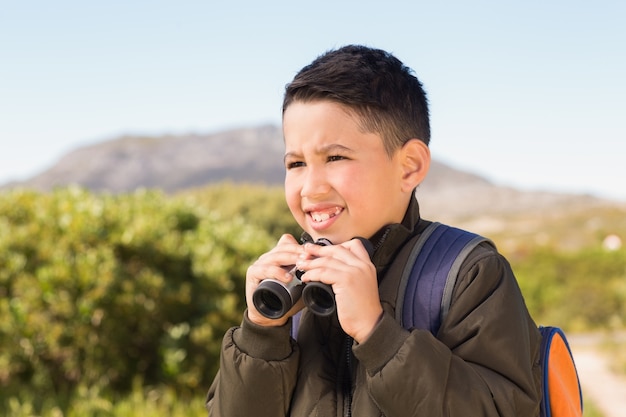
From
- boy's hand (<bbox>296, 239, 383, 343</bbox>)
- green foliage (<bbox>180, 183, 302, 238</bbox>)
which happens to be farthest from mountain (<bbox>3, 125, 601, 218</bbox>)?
boy's hand (<bbox>296, 239, 383, 343</bbox>)

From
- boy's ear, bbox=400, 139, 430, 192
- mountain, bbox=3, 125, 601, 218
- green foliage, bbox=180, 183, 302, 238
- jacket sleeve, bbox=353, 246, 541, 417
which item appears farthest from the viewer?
mountain, bbox=3, 125, 601, 218

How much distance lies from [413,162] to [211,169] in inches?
4215

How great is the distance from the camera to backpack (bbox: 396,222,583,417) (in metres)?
1.76

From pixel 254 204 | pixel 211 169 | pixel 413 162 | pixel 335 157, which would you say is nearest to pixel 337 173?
pixel 335 157

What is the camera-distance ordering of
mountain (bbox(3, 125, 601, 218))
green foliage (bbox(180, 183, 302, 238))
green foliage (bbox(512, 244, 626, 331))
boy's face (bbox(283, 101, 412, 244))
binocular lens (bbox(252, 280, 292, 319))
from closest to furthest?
1. binocular lens (bbox(252, 280, 292, 319))
2. boy's face (bbox(283, 101, 412, 244))
3. green foliage (bbox(180, 183, 302, 238))
4. green foliage (bbox(512, 244, 626, 331))
5. mountain (bbox(3, 125, 601, 218))

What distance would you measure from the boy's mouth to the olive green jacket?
0.47ft

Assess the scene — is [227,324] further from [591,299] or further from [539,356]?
[591,299]

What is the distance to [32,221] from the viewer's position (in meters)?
5.52

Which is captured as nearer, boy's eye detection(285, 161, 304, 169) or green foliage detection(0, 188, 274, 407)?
boy's eye detection(285, 161, 304, 169)

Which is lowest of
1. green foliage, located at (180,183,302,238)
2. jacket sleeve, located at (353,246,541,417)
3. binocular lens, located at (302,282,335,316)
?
green foliage, located at (180,183,302,238)

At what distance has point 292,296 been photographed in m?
1.72

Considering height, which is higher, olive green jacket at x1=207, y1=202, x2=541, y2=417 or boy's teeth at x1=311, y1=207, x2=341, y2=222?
boy's teeth at x1=311, y1=207, x2=341, y2=222

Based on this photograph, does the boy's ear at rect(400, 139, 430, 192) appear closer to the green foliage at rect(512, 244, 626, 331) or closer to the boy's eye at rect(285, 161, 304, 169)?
the boy's eye at rect(285, 161, 304, 169)

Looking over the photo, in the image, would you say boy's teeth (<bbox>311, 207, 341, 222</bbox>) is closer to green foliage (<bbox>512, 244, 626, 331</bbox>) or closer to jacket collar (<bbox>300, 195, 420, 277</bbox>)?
jacket collar (<bbox>300, 195, 420, 277</bbox>)
